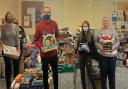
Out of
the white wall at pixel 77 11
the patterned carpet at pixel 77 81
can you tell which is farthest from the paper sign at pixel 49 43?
the white wall at pixel 77 11

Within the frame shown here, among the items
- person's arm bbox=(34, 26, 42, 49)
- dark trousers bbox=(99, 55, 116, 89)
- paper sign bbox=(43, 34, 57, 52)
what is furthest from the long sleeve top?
dark trousers bbox=(99, 55, 116, 89)

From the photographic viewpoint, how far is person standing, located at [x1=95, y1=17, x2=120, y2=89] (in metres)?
5.42

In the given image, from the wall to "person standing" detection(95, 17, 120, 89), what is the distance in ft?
15.9

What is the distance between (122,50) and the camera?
33.9 ft

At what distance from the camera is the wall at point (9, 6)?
9801 millimetres

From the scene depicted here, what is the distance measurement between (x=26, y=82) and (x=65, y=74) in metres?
3.42

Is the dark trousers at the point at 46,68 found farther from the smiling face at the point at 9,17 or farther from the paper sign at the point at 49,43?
the smiling face at the point at 9,17

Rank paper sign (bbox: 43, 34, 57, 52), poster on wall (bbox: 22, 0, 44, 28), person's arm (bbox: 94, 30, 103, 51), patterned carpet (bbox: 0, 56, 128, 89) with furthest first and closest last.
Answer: poster on wall (bbox: 22, 0, 44, 28) < patterned carpet (bbox: 0, 56, 128, 89) < person's arm (bbox: 94, 30, 103, 51) < paper sign (bbox: 43, 34, 57, 52)

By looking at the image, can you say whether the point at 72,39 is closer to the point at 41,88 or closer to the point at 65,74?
the point at 65,74

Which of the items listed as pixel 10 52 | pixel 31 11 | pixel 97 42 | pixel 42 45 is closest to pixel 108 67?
pixel 97 42

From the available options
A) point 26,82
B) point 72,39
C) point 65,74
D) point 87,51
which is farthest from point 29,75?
point 72,39

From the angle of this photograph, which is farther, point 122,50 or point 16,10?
point 16,10

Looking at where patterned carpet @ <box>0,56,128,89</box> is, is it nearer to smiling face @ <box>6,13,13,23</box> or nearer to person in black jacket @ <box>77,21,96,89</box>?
person in black jacket @ <box>77,21,96,89</box>

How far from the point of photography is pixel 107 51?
5.43 m
